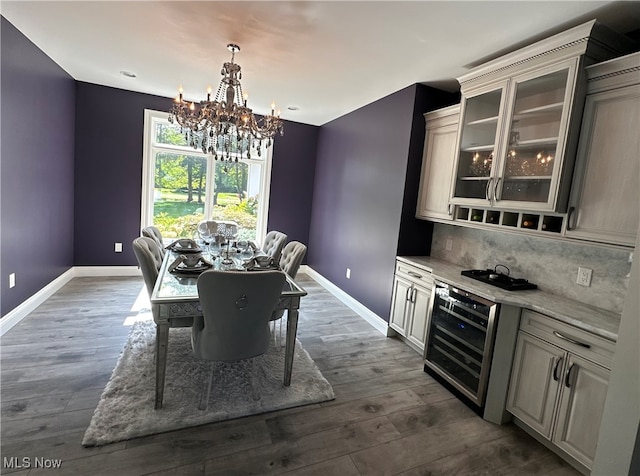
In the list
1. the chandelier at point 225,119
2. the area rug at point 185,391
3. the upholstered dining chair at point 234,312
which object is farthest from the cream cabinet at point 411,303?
the chandelier at point 225,119

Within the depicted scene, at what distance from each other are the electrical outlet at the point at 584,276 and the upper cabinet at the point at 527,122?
0.51 m

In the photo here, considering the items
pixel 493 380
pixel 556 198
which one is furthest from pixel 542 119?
pixel 493 380

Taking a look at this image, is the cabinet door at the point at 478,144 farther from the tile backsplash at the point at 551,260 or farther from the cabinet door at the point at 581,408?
the cabinet door at the point at 581,408

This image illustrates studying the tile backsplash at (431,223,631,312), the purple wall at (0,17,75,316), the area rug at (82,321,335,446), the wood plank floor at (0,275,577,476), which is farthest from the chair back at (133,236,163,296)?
the tile backsplash at (431,223,631,312)

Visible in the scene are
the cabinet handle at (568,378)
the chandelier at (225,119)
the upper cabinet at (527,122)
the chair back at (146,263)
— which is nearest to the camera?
the cabinet handle at (568,378)

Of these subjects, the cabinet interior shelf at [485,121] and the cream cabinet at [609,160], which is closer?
the cream cabinet at [609,160]

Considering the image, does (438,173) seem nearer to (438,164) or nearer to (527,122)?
(438,164)

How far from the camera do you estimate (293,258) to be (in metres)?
2.93

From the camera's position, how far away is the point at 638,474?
111 cm

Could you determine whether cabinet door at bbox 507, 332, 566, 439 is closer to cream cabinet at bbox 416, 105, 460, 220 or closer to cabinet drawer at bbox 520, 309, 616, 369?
cabinet drawer at bbox 520, 309, 616, 369

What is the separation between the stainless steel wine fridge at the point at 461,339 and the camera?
7.49 ft

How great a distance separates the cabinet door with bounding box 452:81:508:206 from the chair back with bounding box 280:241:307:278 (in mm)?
1502

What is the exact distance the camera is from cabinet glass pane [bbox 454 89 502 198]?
8.71 ft

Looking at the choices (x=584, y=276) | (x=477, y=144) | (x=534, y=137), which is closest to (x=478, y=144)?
(x=477, y=144)
